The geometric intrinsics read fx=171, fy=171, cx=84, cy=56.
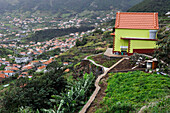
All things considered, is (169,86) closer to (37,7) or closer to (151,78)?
(151,78)

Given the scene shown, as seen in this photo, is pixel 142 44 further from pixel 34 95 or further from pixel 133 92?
pixel 34 95

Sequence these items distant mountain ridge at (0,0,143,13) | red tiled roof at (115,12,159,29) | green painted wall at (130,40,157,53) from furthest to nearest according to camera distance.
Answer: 1. distant mountain ridge at (0,0,143,13)
2. red tiled roof at (115,12,159,29)
3. green painted wall at (130,40,157,53)

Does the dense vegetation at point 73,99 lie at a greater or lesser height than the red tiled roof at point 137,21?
lesser

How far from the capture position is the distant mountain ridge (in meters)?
154

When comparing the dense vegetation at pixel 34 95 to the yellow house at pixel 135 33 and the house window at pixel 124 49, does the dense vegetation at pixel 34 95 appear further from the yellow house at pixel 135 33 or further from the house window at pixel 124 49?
the yellow house at pixel 135 33

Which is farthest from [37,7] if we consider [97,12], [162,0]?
[162,0]

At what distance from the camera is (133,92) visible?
6.07m

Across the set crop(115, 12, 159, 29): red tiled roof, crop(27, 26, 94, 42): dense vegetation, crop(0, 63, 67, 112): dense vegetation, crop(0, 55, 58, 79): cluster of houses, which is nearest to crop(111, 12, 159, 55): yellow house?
crop(115, 12, 159, 29): red tiled roof

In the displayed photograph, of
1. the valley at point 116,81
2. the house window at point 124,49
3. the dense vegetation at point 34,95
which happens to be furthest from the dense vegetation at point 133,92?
the house window at point 124,49

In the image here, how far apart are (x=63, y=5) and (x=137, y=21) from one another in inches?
6420

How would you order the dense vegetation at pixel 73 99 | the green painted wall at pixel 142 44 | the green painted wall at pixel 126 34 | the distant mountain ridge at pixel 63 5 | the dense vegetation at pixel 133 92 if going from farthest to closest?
the distant mountain ridge at pixel 63 5 → the green painted wall at pixel 126 34 → the green painted wall at pixel 142 44 → the dense vegetation at pixel 73 99 → the dense vegetation at pixel 133 92

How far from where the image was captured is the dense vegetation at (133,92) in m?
4.90

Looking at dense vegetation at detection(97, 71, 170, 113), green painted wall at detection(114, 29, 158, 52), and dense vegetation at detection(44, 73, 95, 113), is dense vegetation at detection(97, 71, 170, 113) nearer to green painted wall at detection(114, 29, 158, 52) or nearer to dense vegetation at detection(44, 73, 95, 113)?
dense vegetation at detection(44, 73, 95, 113)

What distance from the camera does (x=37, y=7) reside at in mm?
159750
